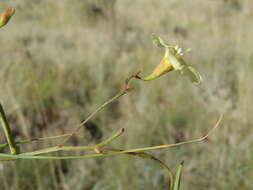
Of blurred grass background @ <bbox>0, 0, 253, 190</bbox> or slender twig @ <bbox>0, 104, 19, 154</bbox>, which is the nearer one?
slender twig @ <bbox>0, 104, 19, 154</bbox>

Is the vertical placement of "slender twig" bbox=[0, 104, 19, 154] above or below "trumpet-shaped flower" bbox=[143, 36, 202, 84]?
below

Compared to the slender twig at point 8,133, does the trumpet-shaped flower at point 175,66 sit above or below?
above

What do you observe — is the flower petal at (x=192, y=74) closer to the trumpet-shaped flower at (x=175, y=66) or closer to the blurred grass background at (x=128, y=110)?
the trumpet-shaped flower at (x=175, y=66)

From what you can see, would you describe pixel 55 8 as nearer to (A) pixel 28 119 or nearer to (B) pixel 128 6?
(B) pixel 128 6

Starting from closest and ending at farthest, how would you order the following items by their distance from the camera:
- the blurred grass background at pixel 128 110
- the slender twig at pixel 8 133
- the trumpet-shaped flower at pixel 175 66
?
the slender twig at pixel 8 133
the trumpet-shaped flower at pixel 175 66
the blurred grass background at pixel 128 110

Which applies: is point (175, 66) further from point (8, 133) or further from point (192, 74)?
point (8, 133)

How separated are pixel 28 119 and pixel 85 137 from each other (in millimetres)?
503

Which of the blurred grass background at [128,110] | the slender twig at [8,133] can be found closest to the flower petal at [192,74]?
the slender twig at [8,133]

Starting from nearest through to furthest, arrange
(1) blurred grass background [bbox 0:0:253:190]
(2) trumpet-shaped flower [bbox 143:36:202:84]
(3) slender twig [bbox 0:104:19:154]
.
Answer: (3) slender twig [bbox 0:104:19:154]
(2) trumpet-shaped flower [bbox 143:36:202:84]
(1) blurred grass background [bbox 0:0:253:190]

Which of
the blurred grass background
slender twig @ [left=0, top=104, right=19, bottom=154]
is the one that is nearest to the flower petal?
slender twig @ [left=0, top=104, right=19, bottom=154]

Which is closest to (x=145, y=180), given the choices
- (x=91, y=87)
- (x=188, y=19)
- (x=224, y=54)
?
(x=91, y=87)

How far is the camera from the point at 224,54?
13.8 ft

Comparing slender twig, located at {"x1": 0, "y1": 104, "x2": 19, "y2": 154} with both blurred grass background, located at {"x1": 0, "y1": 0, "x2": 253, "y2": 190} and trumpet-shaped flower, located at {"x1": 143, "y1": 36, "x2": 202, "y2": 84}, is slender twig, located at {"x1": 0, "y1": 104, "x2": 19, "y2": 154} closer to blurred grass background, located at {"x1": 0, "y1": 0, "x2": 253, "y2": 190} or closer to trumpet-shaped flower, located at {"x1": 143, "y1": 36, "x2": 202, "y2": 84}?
trumpet-shaped flower, located at {"x1": 143, "y1": 36, "x2": 202, "y2": 84}

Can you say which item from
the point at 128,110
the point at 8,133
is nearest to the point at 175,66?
the point at 8,133
